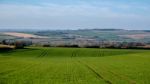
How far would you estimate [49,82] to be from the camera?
25031mm

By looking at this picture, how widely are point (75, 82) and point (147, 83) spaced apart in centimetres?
512

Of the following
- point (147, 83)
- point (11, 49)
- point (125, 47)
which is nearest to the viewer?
point (147, 83)

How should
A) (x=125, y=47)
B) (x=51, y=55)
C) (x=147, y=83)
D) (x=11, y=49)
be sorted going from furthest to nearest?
(x=125, y=47) < (x=11, y=49) < (x=51, y=55) < (x=147, y=83)

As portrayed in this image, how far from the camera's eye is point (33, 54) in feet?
283

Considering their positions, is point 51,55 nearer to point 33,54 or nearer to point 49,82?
point 33,54

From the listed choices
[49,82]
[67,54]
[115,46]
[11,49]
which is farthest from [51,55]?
[49,82]

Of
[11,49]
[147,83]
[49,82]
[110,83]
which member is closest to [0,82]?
[49,82]

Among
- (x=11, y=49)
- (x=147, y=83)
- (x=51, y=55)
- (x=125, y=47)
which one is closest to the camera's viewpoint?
(x=147, y=83)

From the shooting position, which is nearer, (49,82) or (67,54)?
(49,82)

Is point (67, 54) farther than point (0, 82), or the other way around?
point (67, 54)

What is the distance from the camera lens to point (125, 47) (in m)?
107

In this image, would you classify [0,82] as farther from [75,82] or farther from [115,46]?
[115,46]

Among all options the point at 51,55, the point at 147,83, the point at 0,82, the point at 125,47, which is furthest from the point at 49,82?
the point at 125,47

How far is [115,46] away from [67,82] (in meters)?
84.5
